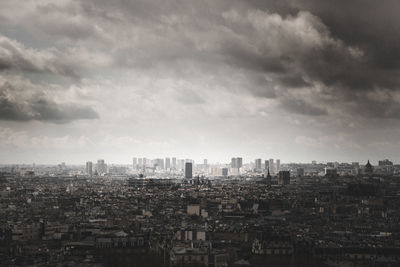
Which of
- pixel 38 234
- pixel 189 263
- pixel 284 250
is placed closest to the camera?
pixel 189 263

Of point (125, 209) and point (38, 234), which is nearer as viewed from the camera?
point (38, 234)

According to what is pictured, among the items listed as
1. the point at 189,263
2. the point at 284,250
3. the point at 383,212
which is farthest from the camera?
the point at 383,212

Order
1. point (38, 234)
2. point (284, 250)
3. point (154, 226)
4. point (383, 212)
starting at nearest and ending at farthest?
point (284, 250)
point (38, 234)
point (154, 226)
point (383, 212)

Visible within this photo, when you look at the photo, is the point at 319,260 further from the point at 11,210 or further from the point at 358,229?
the point at 11,210

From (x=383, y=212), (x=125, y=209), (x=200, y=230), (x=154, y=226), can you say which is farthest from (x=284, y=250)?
(x=383, y=212)

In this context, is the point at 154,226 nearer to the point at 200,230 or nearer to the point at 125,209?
the point at 200,230

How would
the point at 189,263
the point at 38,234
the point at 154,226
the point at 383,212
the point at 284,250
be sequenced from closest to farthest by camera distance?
1. the point at 189,263
2. the point at 284,250
3. the point at 38,234
4. the point at 154,226
5. the point at 383,212

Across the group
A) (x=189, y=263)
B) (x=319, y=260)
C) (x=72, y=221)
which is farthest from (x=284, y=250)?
(x=72, y=221)

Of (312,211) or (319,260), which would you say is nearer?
(319,260)
